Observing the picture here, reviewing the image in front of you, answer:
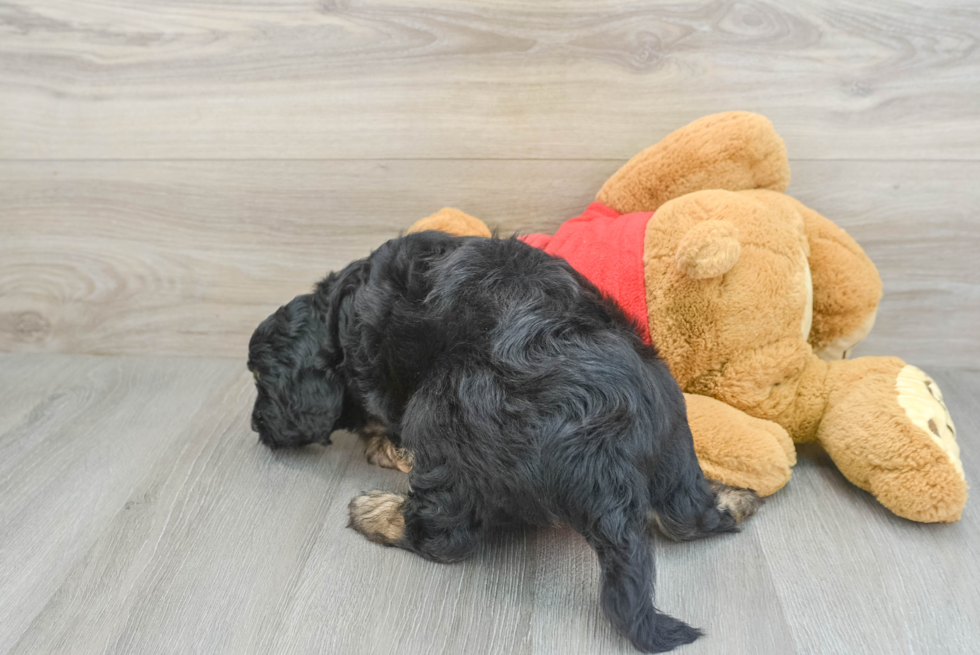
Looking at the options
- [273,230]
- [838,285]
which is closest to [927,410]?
[838,285]

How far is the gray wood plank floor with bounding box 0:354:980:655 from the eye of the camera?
1.18 m

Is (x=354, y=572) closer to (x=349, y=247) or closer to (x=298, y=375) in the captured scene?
(x=298, y=375)

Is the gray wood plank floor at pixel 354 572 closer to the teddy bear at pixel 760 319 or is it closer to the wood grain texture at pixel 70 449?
the wood grain texture at pixel 70 449

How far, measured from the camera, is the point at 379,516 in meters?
1.45

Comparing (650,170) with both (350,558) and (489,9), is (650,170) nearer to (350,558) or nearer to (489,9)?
(489,9)

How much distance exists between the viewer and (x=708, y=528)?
4.44ft

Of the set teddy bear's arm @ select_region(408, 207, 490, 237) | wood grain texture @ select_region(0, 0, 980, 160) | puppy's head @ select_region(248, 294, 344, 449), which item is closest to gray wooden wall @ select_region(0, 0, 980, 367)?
wood grain texture @ select_region(0, 0, 980, 160)

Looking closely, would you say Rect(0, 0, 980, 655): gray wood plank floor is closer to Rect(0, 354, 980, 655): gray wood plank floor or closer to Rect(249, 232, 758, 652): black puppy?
Rect(0, 354, 980, 655): gray wood plank floor

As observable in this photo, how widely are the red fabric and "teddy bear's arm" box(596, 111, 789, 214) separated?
11cm

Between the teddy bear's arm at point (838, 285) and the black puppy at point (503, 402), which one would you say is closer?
the black puppy at point (503, 402)

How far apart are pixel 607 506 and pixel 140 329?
5.88 ft

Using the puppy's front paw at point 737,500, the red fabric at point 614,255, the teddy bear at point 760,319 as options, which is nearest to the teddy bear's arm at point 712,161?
the teddy bear at point 760,319

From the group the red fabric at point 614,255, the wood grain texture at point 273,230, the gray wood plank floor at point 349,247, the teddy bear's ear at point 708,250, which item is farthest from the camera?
the wood grain texture at point 273,230

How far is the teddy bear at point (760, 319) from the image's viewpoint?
1380mm
